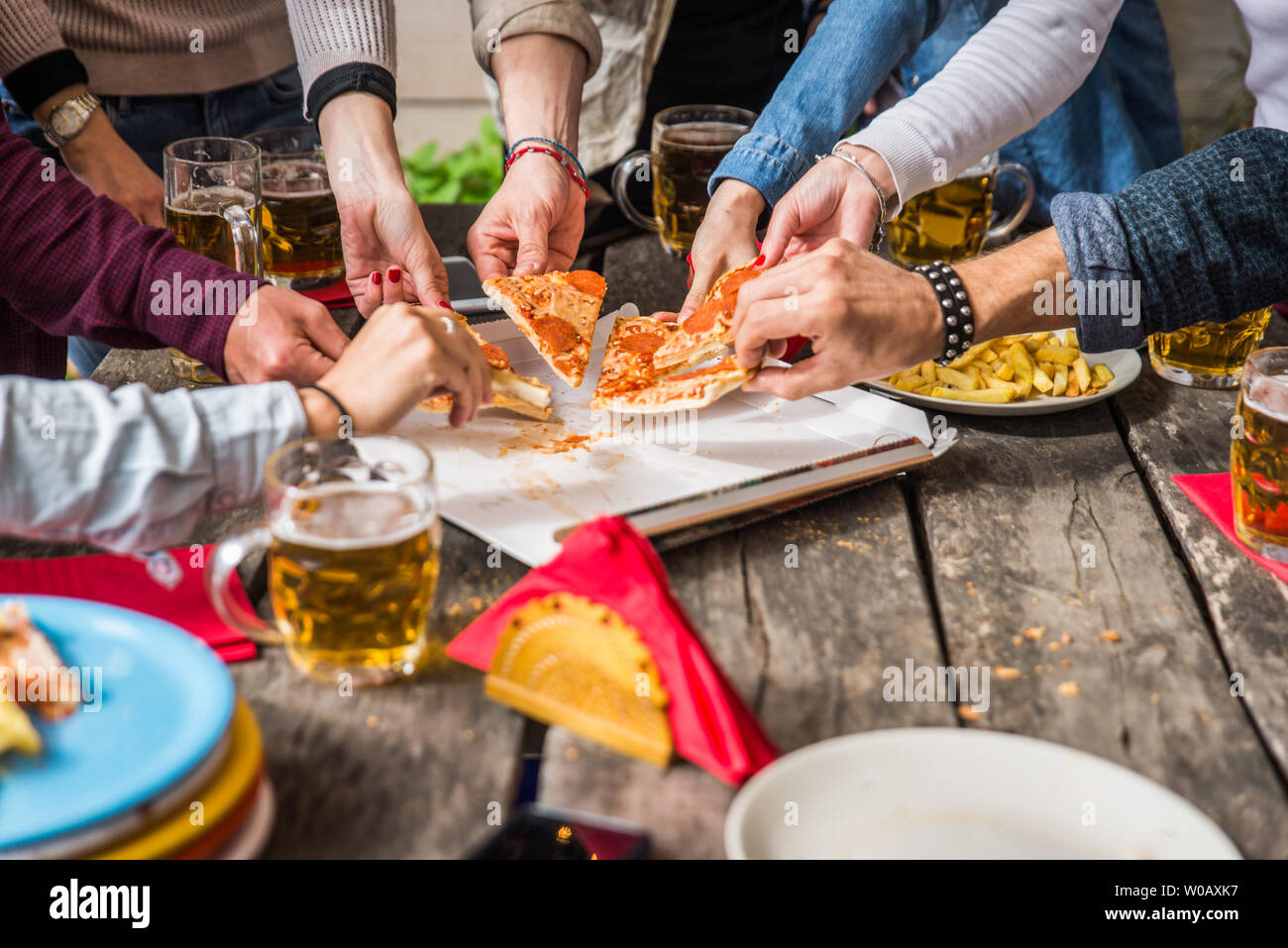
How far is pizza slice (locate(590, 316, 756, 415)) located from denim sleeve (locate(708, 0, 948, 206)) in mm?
535

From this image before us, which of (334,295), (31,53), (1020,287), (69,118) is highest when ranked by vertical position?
(31,53)

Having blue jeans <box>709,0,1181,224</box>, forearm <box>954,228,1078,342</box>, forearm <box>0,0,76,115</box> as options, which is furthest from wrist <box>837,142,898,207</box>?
forearm <box>0,0,76,115</box>

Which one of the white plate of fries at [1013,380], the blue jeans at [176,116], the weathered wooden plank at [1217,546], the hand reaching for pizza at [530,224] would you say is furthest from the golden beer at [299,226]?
the weathered wooden plank at [1217,546]

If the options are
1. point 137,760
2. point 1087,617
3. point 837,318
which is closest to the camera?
point 137,760

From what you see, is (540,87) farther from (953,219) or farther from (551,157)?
(953,219)

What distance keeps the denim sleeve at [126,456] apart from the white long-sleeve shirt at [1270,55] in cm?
184

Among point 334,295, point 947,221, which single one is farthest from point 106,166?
point 947,221

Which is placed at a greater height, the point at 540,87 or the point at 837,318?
the point at 540,87

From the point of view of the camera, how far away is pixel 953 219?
2.45 m

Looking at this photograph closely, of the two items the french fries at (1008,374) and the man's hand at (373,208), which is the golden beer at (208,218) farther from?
the french fries at (1008,374)

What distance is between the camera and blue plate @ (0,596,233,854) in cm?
83

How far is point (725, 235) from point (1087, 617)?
3.87ft

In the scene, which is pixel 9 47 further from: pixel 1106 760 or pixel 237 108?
pixel 1106 760

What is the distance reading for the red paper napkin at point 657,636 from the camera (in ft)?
3.35
